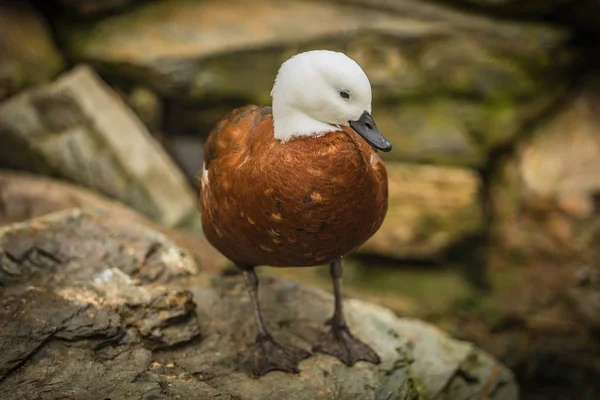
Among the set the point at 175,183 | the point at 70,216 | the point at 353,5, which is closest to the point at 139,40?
the point at 175,183

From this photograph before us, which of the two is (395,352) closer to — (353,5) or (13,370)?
(13,370)

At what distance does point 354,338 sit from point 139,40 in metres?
3.40

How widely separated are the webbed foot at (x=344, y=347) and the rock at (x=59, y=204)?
1.42 m

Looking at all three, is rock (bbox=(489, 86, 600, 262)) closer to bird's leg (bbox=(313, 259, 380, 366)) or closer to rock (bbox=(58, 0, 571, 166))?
rock (bbox=(58, 0, 571, 166))

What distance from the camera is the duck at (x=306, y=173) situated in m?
2.50

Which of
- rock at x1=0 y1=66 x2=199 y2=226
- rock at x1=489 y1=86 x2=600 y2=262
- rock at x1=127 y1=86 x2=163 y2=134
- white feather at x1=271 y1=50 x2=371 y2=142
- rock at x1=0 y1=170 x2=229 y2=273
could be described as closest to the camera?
white feather at x1=271 y1=50 x2=371 y2=142

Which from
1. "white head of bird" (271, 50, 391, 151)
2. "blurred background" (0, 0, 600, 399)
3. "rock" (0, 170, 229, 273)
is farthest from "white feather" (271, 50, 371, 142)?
"blurred background" (0, 0, 600, 399)

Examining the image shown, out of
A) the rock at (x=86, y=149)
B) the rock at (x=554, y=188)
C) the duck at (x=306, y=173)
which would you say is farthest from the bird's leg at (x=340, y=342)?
the rock at (x=554, y=188)

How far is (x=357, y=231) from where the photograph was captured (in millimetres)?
2719

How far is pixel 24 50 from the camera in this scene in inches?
215

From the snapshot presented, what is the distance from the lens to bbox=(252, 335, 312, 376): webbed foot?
3.06 meters

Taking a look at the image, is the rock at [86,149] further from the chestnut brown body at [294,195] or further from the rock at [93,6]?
the chestnut brown body at [294,195]

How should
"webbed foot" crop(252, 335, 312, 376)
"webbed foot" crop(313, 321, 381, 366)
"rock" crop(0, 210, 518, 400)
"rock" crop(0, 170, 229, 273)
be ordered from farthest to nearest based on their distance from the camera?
"rock" crop(0, 170, 229, 273) → "webbed foot" crop(313, 321, 381, 366) → "webbed foot" crop(252, 335, 312, 376) → "rock" crop(0, 210, 518, 400)

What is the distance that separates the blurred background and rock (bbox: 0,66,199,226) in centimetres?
1
